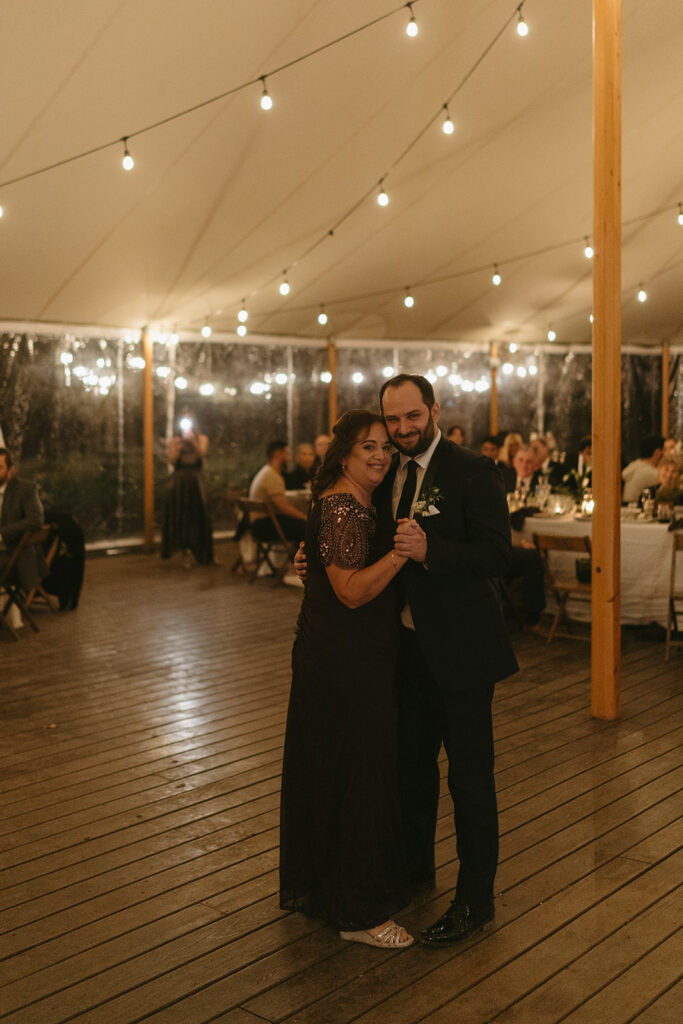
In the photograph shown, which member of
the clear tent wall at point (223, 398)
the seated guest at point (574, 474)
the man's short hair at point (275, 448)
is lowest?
the seated guest at point (574, 474)

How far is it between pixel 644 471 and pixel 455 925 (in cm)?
553

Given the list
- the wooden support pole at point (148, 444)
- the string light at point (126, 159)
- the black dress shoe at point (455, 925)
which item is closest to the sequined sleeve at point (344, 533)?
the black dress shoe at point (455, 925)

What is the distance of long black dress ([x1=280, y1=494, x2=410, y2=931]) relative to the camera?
2.55m

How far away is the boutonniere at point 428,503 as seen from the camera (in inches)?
97.5

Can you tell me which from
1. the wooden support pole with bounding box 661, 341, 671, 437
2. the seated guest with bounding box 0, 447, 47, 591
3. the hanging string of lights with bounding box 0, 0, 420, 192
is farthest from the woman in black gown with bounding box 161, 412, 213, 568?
the wooden support pole with bounding box 661, 341, 671, 437

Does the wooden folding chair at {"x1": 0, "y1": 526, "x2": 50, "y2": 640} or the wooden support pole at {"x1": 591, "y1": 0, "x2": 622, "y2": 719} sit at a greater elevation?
the wooden support pole at {"x1": 591, "y1": 0, "x2": 622, "y2": 719}

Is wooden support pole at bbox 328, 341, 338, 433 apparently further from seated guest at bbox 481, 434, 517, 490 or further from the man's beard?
the man's beard

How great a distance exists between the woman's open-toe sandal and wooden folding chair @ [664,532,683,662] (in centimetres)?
344

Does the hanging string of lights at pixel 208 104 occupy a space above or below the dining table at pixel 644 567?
above

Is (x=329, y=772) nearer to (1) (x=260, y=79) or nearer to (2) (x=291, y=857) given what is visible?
(2) (x=291, y=857)

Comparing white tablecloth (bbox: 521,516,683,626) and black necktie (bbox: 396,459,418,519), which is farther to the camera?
white tablecloth (bbox: 521,516,683,626)

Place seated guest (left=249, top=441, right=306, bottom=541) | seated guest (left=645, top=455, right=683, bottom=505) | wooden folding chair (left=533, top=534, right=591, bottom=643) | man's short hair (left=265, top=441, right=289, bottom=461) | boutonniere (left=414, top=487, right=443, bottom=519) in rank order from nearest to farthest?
boutonniere (left=414, top=487, right=443, bottom=519), wooden folding chair (left=533, top=534, right=591, bottom=643), seated guest (left=645, top=455, right=683, bottom=505), seated guest (left=249, top=441, right=306, bottom=541), man's short hair (left=265, top=441, right=289, bottom=461)

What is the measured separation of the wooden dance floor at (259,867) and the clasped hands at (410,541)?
0.37 metres

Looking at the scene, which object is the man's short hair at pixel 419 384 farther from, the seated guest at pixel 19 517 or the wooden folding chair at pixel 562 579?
the seated guest at pixel 19 517
